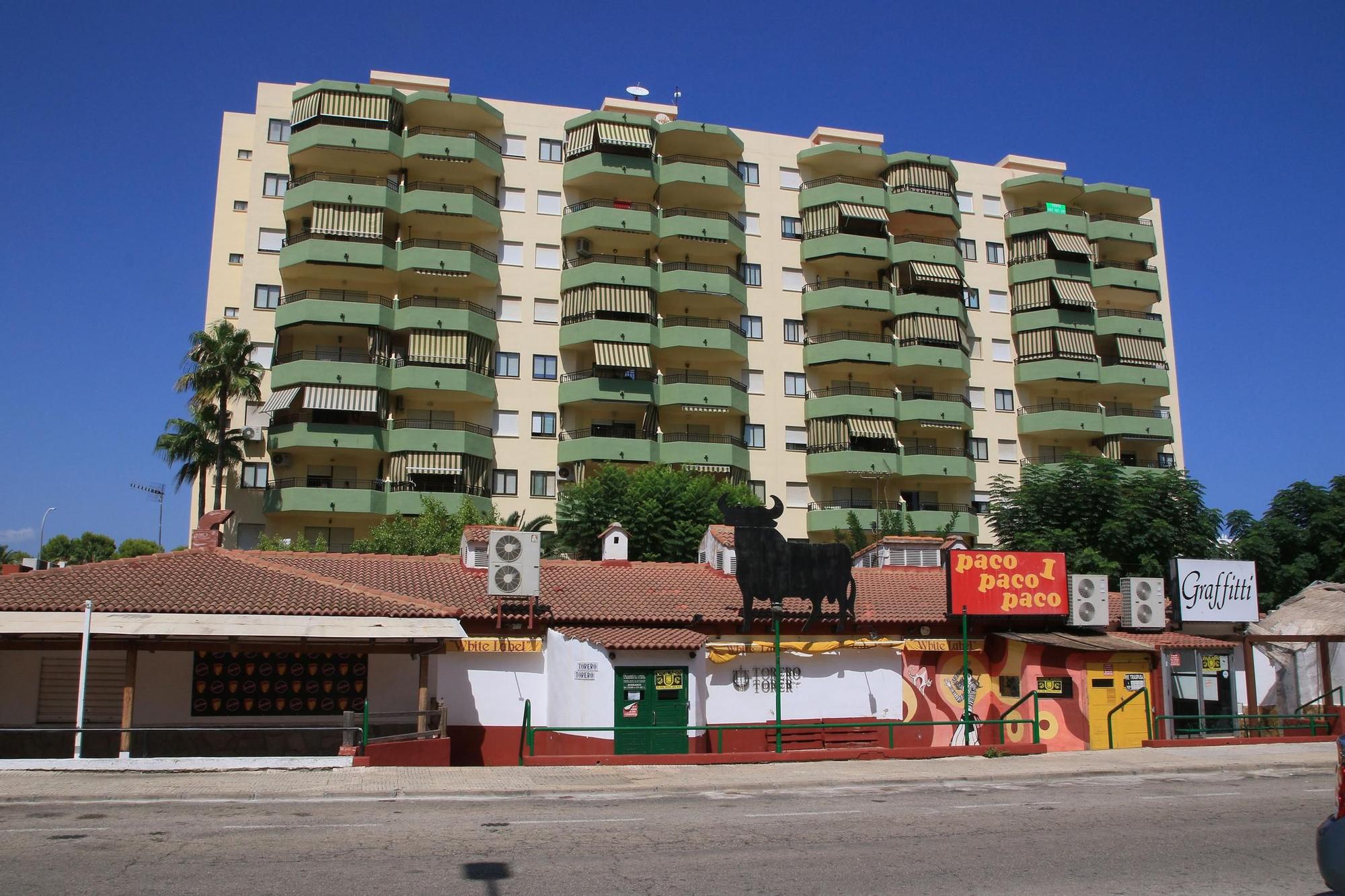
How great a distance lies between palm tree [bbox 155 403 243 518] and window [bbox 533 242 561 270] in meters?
18.9

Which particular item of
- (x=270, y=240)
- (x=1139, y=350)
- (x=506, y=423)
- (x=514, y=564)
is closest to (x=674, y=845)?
(x=514, y=564)

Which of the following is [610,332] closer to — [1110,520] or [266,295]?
[266,295]

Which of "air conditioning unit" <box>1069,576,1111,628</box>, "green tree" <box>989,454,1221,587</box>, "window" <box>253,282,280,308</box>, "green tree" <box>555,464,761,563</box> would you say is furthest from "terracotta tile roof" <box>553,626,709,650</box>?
"window" <box>253,282,280,308</box>

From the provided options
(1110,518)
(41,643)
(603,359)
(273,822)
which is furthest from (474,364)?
(273,822)

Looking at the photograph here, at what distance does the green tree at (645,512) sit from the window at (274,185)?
79.9 ft

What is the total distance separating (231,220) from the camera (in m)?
61.4

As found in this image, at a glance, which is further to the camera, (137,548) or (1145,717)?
(137,548)

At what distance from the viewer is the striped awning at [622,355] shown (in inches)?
2324

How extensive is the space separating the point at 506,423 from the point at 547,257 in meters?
10.00

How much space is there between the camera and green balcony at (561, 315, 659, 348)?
59.6 metres

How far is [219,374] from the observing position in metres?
53.9

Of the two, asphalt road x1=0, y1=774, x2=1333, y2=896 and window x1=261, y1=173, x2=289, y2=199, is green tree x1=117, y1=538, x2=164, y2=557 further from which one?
asphalt road x1=0, y1=774, x2=1333, y2=896

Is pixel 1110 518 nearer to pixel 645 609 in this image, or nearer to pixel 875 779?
pixel 645 609

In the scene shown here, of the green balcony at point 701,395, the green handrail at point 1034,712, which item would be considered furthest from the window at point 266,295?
the green handrail at point 1034,712
